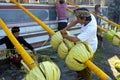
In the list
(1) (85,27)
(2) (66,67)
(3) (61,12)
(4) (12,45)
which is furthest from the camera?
(3) (61,12)

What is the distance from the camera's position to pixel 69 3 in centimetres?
1043

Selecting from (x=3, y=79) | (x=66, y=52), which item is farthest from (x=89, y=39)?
(x=3, y=79)

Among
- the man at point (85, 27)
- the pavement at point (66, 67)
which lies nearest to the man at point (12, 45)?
the pavement at point (66, 67)

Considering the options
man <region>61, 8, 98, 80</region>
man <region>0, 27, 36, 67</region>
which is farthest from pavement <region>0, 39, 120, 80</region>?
man <region>61, 8, 98, 80</region>

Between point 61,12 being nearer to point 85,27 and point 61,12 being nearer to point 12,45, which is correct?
point 12,45

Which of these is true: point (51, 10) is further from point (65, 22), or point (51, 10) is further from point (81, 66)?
point (81, 66)

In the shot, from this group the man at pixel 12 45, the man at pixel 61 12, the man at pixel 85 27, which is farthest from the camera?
the man at pixel 61 12

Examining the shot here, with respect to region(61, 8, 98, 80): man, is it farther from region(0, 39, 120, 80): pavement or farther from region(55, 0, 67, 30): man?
region(55, 0, 67, 30): man

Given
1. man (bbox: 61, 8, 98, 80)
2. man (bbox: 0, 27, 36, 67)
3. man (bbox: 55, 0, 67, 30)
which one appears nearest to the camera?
man (bbox: 61, 8, 98, 80)

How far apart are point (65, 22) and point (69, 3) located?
1.32 meters

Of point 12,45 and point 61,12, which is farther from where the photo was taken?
point 61,12

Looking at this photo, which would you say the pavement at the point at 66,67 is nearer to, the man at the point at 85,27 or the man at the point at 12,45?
the man at the point at 12,45

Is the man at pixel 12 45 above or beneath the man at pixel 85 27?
beneath

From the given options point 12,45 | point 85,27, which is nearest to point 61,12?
point 12,45
